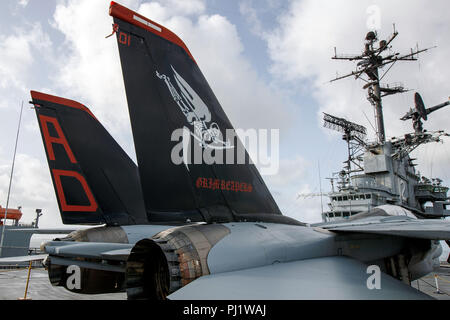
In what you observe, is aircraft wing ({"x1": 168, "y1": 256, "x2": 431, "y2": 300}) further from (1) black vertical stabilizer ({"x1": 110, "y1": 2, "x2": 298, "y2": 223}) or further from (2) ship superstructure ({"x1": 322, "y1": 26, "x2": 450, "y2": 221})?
(2) ship superstructure ({"x1": 322, "y1": 26, "x2": 450, "y2": 221})

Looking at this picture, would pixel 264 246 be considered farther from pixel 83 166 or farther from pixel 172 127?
pixel 83 166

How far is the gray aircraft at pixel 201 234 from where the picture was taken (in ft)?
9.91

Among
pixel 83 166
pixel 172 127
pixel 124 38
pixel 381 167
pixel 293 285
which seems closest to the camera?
pixel 293 285

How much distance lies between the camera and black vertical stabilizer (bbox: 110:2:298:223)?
12.6ft

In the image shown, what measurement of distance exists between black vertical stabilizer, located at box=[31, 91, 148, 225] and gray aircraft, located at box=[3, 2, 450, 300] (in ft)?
8.15

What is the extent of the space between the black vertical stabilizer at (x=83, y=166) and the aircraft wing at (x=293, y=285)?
5599mm

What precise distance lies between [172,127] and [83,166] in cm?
462

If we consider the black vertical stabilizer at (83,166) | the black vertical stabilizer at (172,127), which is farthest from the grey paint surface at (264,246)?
the black vertical stabilizer at (83,166)

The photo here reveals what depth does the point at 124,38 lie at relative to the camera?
386 centimetres

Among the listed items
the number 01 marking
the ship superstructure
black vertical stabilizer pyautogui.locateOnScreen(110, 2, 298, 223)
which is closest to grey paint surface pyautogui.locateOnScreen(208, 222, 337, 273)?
black vertical stabilizer pyautogui.locateOnScreen(110, 2, 298, 223)

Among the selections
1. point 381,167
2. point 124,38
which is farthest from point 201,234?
point 381,167

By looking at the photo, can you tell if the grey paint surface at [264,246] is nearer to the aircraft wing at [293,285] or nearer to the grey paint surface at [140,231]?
the aircraft wing at [293,285]

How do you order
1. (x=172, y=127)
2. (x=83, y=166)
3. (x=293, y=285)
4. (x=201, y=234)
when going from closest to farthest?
(x=293, y=285), (x=201, y=234), (x=172, y=127), (x=83, y=166)

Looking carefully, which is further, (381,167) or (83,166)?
(381,167)
